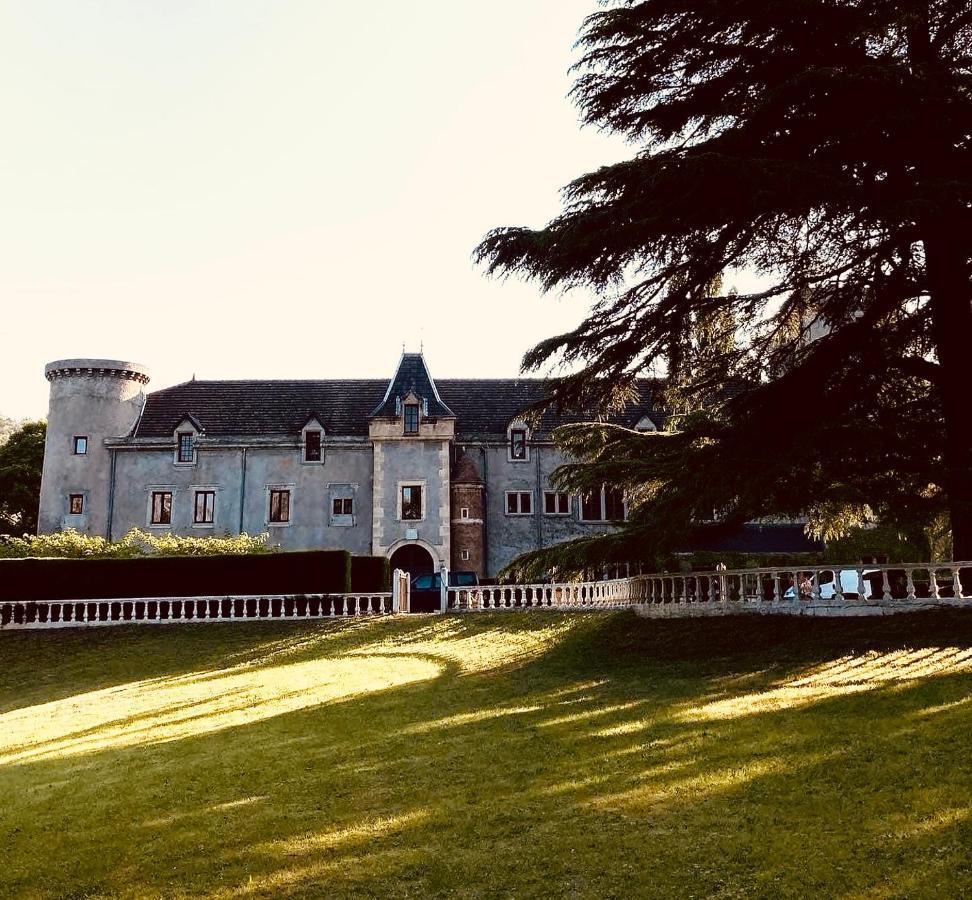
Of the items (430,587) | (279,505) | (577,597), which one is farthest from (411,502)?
(577,597)

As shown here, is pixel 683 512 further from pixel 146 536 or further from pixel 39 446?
pixel 39 446

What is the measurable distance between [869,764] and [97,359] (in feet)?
132

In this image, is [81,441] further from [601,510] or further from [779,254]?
[779,254]

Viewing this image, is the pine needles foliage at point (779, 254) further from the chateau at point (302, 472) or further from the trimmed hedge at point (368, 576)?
the chateau at point (302, 472)

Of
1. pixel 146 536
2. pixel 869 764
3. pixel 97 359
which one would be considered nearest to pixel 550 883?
pixel 869 764

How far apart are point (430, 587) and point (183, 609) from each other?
11.9 m

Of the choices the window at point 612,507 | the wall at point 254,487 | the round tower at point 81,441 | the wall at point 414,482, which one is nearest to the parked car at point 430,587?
the wall at point 414,482

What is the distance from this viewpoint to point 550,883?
21.4 feet

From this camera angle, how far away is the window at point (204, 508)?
134 ft

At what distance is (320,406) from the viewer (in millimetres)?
43062

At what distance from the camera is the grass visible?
6.72 meters

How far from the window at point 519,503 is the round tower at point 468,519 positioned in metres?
1.28

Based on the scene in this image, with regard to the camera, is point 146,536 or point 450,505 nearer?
point 146,536

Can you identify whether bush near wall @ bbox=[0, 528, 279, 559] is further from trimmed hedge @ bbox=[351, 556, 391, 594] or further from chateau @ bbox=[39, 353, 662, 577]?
chateau @ bbox=[39, 353, 662, 577]
